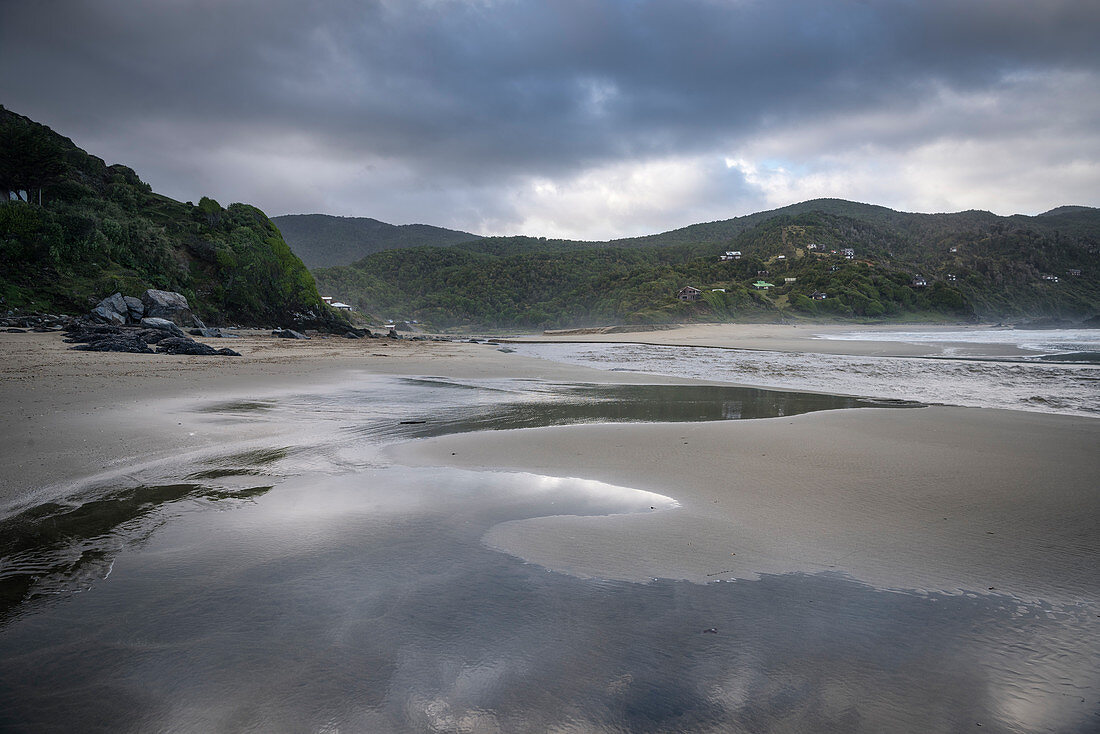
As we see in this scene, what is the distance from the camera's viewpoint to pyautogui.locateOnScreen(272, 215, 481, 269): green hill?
374ft

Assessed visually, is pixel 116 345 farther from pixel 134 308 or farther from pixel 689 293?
pixel 689 293

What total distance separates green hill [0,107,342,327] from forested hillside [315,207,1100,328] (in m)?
40.8

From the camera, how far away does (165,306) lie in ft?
67.8

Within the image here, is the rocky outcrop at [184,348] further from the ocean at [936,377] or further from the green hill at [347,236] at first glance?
the green hill at [347,236]

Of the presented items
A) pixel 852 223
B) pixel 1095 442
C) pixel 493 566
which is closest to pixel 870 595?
pixel 493 566

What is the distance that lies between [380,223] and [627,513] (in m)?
137

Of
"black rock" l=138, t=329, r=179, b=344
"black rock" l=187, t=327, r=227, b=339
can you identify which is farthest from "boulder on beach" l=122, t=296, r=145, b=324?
"black rock" l=138, t=329, r=179, b=344

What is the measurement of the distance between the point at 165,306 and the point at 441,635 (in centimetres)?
2382

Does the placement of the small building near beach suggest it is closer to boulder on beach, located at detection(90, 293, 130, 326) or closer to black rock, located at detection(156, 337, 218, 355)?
boulder on beach, located at detection(90, 293, 130, 326)

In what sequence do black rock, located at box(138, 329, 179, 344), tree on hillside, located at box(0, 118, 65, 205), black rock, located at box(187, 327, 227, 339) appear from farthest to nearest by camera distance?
tree on hillside, located at box(0, 118, 65, 205) < black rock, located at box(187, 327, 227, 339) < black rock, located at box(138, 329, 179, 344)

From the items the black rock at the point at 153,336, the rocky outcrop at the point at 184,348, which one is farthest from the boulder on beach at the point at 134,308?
the rocky outcrop at the point at 184,348

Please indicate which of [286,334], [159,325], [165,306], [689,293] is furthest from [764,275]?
[159,325]

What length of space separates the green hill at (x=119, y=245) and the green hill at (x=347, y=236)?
8158 cm

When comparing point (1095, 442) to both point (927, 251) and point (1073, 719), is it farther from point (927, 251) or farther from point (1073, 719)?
point (927, 251)
